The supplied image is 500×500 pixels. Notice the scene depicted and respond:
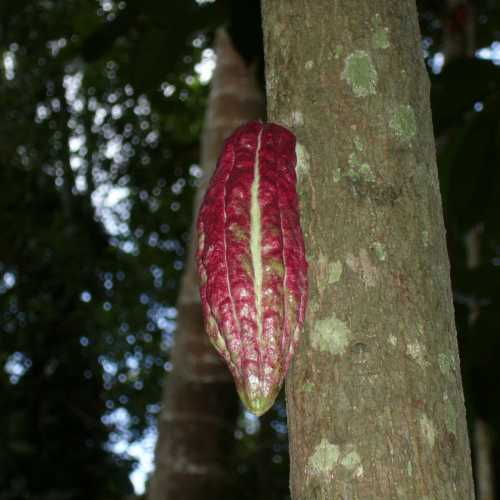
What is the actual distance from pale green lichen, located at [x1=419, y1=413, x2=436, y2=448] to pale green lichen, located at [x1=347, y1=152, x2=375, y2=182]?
0.25 meters

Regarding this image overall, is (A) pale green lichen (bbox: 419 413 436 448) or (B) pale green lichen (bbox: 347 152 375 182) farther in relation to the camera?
(B) pale green lichen (bbox: 347 152 375 182)

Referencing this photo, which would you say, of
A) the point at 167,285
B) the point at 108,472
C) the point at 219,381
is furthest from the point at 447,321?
the point at 167,285

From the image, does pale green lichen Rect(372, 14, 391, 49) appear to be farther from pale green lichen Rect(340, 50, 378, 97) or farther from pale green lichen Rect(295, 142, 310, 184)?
pale green lichen Rect(295, 142, 310, 184)

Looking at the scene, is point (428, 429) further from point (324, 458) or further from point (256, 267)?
point (256, 267)

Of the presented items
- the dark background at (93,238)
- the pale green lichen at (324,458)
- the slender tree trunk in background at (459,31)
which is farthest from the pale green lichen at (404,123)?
the slender tree trunk in background at (459,31)

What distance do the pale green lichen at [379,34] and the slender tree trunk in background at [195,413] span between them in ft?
5.15

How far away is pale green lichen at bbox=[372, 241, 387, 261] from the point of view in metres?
0.75

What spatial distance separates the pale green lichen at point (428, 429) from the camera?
2.25ft

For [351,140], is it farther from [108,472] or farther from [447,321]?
[108,472]

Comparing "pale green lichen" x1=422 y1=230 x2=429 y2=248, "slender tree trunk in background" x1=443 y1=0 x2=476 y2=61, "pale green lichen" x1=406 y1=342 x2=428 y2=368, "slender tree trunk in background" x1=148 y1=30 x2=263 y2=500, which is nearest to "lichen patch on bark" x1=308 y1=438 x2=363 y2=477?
"pale green lichen" x1=406 y1=342 x2=428 y2=368

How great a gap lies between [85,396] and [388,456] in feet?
12.8

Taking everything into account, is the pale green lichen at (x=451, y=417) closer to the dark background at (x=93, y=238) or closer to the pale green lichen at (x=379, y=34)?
the pale green lichen at (x=379, y=34)

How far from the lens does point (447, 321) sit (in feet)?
2.52

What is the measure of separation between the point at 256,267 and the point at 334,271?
0.08 m
